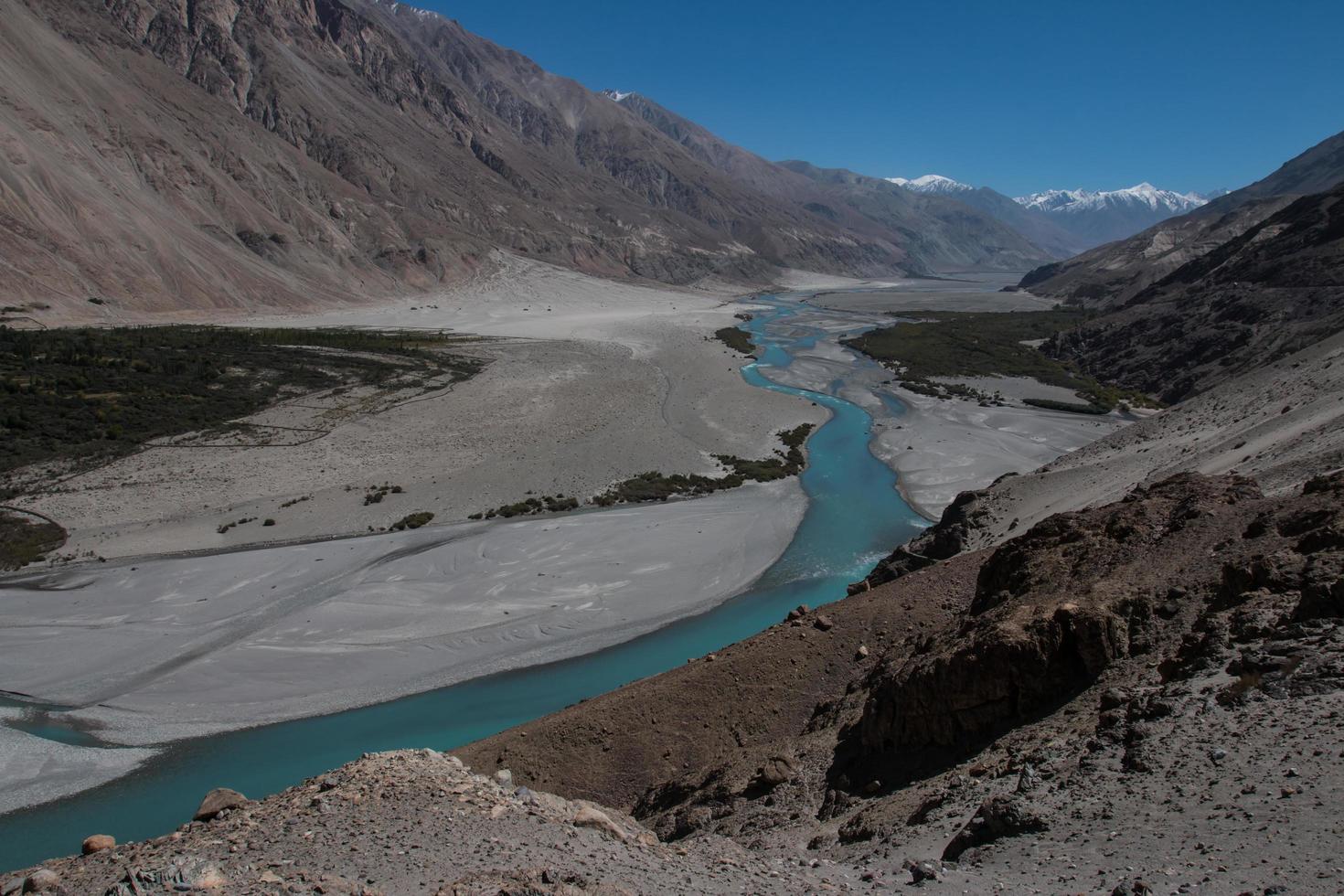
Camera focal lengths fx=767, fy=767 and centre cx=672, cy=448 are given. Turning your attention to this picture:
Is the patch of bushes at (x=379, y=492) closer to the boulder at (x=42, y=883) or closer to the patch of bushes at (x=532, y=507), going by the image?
the patch of bushes at (x=532, y=507)

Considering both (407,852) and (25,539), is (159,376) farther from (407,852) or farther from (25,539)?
(407,852)

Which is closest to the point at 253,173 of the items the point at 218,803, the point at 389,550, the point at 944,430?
the point at 389,550

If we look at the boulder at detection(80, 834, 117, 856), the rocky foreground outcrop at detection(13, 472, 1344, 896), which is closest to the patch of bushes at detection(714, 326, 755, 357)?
the rocky foreground outcrop at detection(13, 472, 1344, 896)

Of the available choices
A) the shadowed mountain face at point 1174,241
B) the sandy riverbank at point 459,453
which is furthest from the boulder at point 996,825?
the shadowed mountain face at point 1174,241

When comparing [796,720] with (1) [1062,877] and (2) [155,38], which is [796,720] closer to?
(1) [1062,877]

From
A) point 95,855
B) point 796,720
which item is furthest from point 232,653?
point 796,720

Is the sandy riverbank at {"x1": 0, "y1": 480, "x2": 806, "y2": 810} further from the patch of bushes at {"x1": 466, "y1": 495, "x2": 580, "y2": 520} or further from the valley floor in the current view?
the patch of bushes at {"x1": 466, "y1": 495, "x2": 580, "y2": 520}
